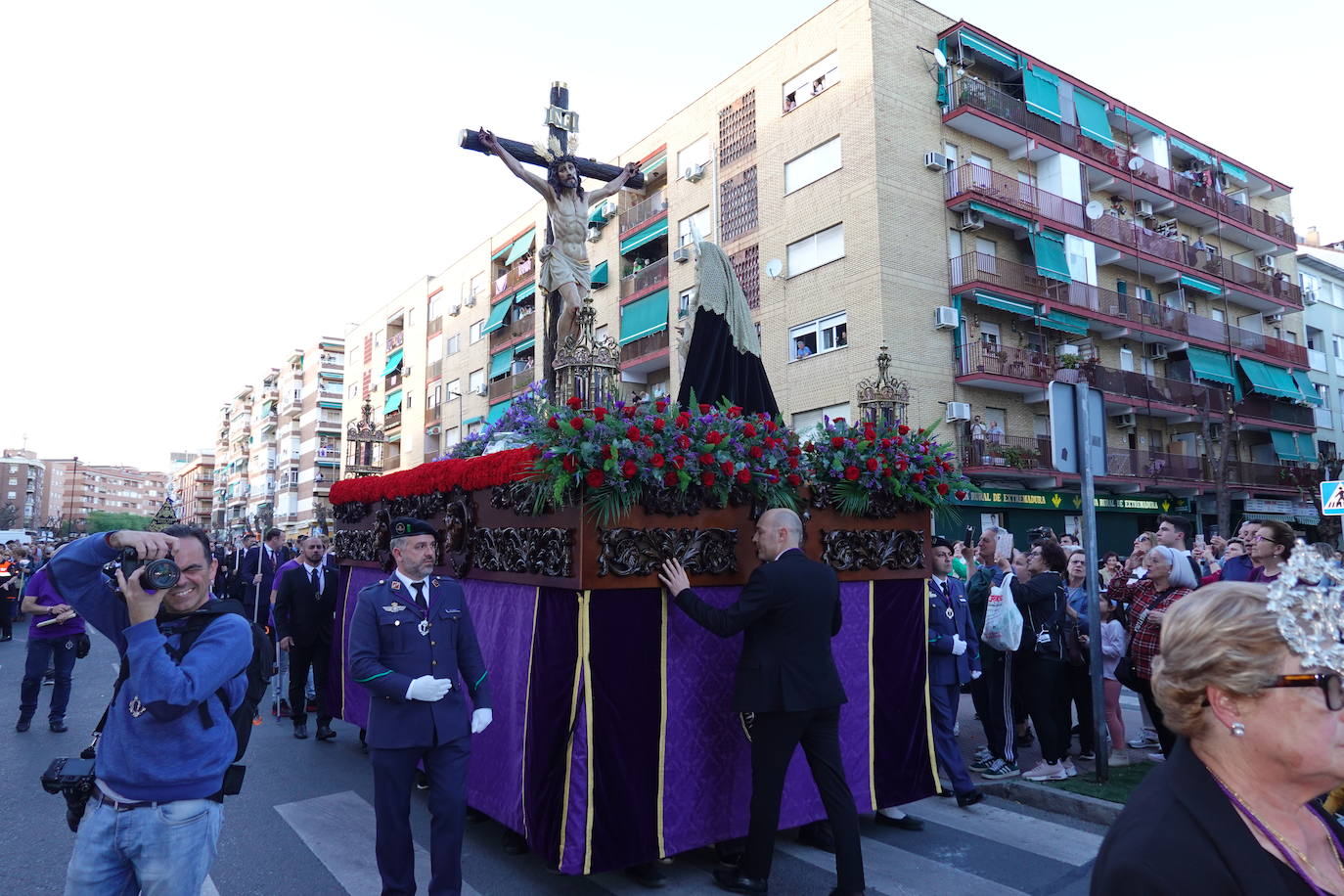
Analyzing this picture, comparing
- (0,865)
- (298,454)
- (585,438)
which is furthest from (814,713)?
(298,454)

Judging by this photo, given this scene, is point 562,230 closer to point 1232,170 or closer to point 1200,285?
point 1200,285

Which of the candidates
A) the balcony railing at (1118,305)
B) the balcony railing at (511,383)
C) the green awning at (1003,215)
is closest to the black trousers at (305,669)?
the balcony railing at (1118,305)

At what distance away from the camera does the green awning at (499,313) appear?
37406 millimetres

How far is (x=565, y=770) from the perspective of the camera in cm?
447

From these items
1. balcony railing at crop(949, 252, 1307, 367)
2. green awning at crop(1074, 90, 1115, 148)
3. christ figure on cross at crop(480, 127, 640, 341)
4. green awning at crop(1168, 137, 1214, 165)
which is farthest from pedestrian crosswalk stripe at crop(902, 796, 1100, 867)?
green awning at crop(1168, 137, 1214, 165)

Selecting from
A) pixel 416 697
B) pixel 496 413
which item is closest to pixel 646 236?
pixel 496 413

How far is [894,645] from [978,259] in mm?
20559

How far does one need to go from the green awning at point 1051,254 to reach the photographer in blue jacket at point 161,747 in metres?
25.6

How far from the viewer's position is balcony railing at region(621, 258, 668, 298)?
28.8 m

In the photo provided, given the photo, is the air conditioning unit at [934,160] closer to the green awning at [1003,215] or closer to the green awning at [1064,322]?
the green awning at [1003,215]

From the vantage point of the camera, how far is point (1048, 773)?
21.5 ft

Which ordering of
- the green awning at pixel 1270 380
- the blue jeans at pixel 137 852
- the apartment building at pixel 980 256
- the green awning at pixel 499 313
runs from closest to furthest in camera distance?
the blue jeans at pixel 137 852
the apartment building at pixel 980 256
the green awning at pixel 1270 380
the green awning at pixel 499 313

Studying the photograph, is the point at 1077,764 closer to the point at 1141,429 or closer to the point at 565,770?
the point at 565,770

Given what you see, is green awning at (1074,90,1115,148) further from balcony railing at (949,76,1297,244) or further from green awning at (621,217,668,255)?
green awning at (621,217,668,255)
